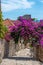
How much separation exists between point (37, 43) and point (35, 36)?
0.46 m

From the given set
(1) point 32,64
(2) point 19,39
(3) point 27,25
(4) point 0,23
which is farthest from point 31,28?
(4) point 0,23

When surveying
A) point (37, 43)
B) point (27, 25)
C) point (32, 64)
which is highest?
point (27, 25)

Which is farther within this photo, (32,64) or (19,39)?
(19,39)

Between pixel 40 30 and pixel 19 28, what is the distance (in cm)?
129

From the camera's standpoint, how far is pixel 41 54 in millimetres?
15234

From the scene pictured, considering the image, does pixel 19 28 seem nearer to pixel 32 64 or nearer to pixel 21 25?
pixel 21 25

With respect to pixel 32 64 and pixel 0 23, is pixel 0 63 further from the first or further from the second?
pixel 0 23

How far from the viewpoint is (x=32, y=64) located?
1355 centimetres

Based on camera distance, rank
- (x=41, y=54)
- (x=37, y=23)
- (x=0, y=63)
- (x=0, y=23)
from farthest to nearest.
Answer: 1. (x=0, y=23)
2. (x=37, y=23)
3. (x=41, y=54)
4. (x=0, y=63)

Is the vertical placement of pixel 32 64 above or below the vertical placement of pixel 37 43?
below

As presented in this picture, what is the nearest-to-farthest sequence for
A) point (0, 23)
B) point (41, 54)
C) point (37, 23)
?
1. point (41, 54)
2. point (37, 23)
3. point (0, 23)

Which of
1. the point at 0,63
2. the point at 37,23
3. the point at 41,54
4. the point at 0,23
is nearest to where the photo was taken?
the point at 0,63

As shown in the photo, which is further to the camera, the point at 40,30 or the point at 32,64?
the point at 40,30

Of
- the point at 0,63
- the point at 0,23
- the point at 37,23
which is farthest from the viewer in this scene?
the point at 0,23
